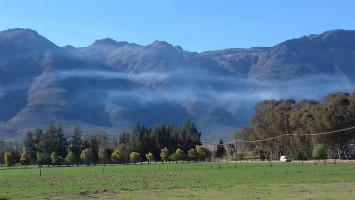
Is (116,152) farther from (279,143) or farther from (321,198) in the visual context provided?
(321,198)

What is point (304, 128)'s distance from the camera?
109062 mm

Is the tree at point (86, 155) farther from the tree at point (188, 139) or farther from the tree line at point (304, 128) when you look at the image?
the tree line at point (304, 128)

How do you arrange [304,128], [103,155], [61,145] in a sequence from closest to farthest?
[304,128] < [103,155] < [61,145]

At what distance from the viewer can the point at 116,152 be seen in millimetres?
130875

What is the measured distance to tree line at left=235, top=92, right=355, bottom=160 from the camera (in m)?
98.3

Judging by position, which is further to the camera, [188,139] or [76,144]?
[188,139]

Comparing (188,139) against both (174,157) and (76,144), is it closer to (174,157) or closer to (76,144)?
(174,157)

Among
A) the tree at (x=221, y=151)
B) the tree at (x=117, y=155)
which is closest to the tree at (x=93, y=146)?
the tree at (x=117, y=155)

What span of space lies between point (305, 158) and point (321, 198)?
293 ft

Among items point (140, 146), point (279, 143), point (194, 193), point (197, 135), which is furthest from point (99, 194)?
point (197, 135)

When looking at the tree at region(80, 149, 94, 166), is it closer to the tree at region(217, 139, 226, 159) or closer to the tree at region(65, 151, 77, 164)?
the tree at region(65, 151, 77, 164)

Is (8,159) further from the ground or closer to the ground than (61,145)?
closer to the ground

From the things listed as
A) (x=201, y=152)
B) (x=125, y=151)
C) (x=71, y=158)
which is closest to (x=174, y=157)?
(x=201, y=152)

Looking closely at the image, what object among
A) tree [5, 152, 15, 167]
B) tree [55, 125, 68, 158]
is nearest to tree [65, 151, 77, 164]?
tree [5, 152, 15, 167]
